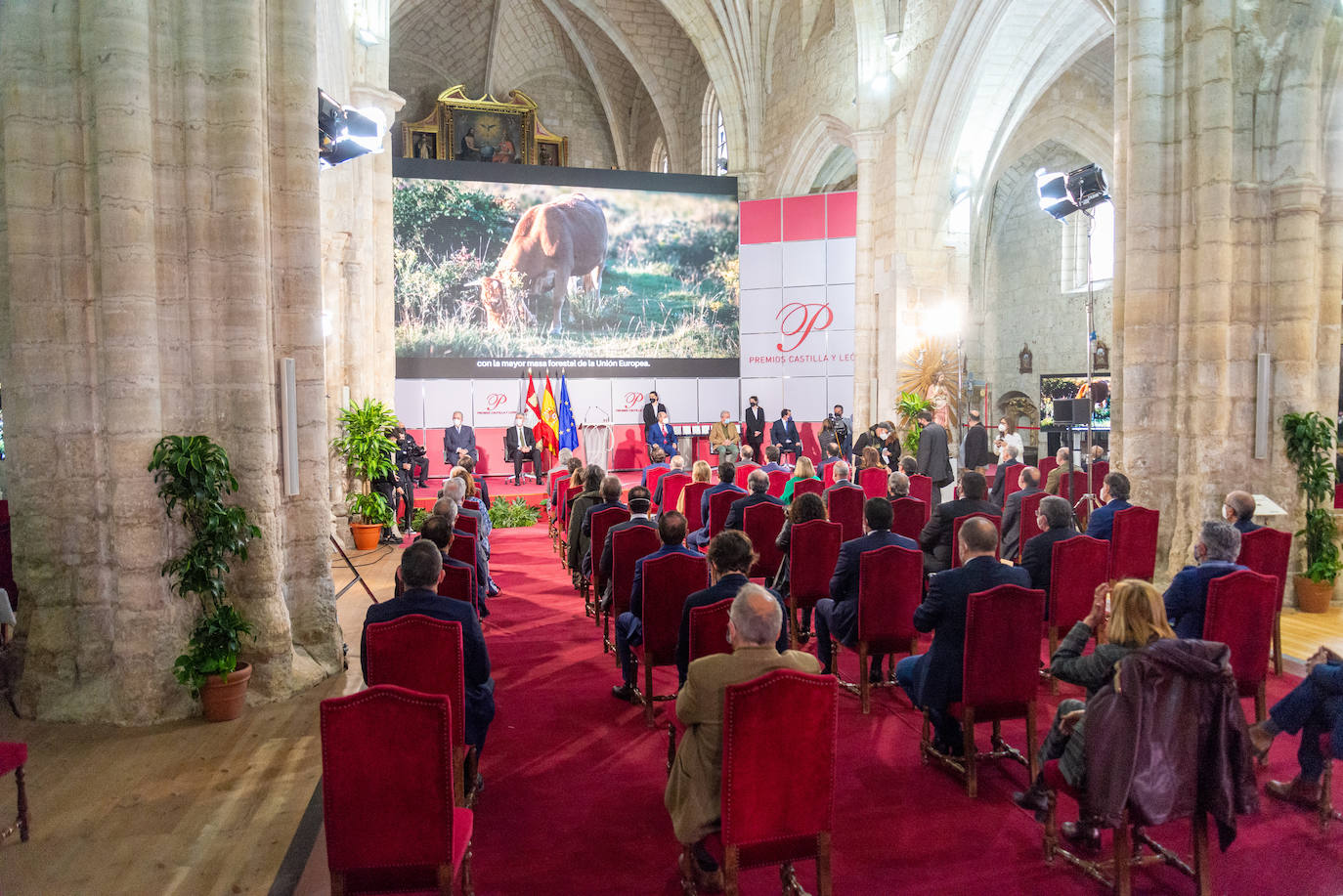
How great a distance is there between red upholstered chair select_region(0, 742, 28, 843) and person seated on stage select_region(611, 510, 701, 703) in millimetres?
2493

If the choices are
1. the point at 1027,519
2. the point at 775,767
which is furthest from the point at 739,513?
the point at 775,767

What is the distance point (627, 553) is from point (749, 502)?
143cm

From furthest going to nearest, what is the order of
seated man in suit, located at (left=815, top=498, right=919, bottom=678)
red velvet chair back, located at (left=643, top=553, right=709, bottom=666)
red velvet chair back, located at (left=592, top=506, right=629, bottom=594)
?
1. red velvet chair back, located at (left=592, top=506, right=629, bottom=594)
2. seated man in suit, located at (left=815, top=498, right=919, bottom=678)
3. red velvet chair back, located at (left=643, top=553, right=709, bottom=666)

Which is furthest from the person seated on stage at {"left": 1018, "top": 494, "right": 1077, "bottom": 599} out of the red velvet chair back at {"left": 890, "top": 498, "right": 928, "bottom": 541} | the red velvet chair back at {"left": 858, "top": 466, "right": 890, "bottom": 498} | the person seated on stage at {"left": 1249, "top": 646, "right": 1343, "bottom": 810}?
the red velvet chair back at {"left": 858, "top": 466, "right": 890, "bottom": 498}

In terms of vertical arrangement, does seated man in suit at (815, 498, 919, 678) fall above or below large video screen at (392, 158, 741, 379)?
below

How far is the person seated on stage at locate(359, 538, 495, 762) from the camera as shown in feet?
11.1

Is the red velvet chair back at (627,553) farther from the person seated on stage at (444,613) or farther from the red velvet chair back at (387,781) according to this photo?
the red velvet chair back at (387,781)

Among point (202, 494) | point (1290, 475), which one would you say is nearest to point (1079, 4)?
point (1290, 475)

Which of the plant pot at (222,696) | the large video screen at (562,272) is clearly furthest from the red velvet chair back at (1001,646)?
the large video screen at (562,272)

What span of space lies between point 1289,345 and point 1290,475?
1.03m

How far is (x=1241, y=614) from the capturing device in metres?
3.78

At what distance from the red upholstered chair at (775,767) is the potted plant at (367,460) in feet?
26.5

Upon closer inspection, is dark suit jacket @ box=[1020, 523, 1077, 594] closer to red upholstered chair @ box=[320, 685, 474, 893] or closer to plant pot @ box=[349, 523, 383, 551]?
red upholstered chair @ box=[320, 685, 474, 893]

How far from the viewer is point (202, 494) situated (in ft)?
14.8
